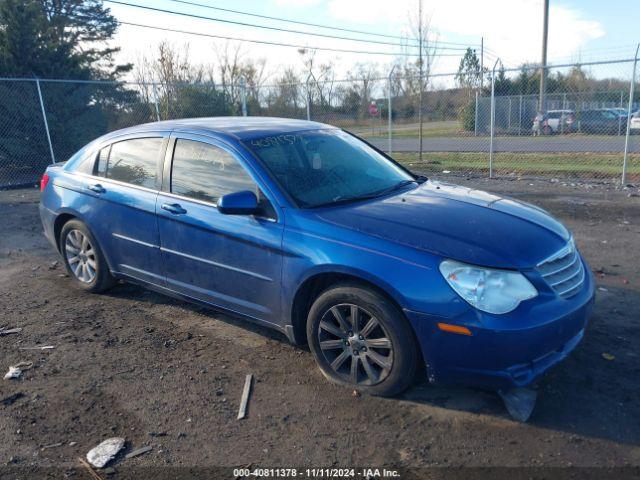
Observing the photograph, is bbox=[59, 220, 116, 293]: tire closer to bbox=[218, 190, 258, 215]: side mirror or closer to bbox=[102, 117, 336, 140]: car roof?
bbox=[102, 117, 336, 140]: car roof

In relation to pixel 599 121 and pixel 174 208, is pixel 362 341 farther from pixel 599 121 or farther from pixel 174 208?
pixel 599 121

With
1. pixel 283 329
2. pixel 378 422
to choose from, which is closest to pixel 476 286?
pixel 378 422

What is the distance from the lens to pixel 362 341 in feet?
11.1

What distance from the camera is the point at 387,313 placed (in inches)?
125

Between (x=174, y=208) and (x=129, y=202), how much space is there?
621 millimetres

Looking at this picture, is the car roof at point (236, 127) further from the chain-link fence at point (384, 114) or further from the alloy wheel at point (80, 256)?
the chain-link fence at point (384, 114)

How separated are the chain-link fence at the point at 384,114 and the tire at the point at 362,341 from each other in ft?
32.6

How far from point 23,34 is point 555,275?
55.9ft

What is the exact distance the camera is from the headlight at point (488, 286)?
2.98 meters

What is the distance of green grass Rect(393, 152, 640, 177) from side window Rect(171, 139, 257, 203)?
1012 centimetres

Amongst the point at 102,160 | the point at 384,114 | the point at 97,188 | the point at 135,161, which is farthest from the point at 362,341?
the point at 384,114

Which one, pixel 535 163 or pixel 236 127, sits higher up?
pixel 236 127

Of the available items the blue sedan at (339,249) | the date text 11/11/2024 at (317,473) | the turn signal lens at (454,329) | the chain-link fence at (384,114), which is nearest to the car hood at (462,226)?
the blue sedan at (339,249)

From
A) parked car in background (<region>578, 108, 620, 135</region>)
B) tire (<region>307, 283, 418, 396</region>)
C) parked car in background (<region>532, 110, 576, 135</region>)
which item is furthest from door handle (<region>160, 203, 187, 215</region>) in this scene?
parked car in background (<region>578, 108, 620, 135</region>)
